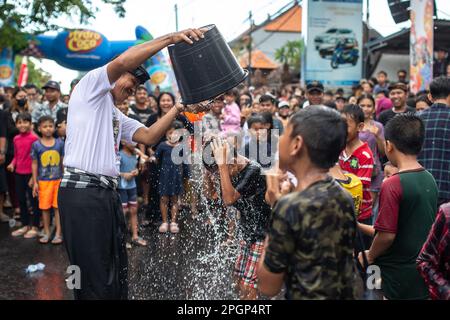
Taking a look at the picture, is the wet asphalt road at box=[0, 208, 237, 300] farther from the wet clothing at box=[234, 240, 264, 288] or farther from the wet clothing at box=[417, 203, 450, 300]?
the wet clothing at box=[417, 203, 450, 300]

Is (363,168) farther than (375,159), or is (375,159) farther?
(375,159)

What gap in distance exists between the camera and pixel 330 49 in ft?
48.5

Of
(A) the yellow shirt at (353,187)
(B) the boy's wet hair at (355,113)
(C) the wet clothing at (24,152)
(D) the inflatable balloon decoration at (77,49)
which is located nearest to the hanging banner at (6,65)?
(D) the inflatable balloon decoration at (77,49)

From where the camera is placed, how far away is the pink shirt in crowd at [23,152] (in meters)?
6.94

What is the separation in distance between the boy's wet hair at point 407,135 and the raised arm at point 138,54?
4.23 feet

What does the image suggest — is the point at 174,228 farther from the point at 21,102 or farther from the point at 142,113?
the point at 21,102

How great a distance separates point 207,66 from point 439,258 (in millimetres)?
1740

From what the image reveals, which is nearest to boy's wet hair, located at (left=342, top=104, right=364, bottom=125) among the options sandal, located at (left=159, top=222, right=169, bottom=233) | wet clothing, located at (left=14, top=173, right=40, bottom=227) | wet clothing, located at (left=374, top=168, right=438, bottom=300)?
wet clothing, located at (left=374, top=168, right=438, bottom=300)

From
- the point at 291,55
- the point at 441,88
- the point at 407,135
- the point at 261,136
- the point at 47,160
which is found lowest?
the point at 47,160

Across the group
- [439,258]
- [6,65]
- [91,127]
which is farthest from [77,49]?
[439,258]

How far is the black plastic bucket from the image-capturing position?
3.04 metres

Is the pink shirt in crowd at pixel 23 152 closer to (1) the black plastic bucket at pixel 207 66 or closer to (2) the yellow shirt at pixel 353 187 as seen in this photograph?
(1) the black plastic bucket at pixel 207 66

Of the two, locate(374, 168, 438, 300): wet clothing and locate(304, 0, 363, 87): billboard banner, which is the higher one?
locate(304, 0, 363, 87): billboard banner
